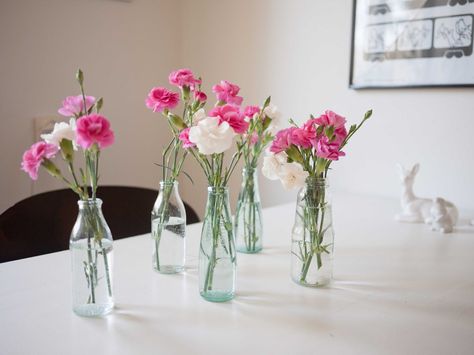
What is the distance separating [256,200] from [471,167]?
31.8 inches

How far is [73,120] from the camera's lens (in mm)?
712

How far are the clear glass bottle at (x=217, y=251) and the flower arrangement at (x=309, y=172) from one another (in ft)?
0.40

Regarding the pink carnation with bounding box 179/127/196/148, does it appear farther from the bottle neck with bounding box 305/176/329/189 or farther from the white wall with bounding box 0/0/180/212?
the white wall with bounding box 0/0/180/212

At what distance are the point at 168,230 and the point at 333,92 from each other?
1055mm

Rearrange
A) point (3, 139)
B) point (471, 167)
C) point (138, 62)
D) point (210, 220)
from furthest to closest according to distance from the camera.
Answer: point (138, 62), point (3, 139), point (471, 167), point (210, 220)

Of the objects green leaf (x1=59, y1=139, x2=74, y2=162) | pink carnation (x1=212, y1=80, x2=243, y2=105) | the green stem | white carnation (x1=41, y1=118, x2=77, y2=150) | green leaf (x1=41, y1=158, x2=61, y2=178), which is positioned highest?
pink carnation (x1=212, y1=80, x2=243, y2=105)

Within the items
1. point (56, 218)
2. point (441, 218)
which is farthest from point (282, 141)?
point (56, 218)

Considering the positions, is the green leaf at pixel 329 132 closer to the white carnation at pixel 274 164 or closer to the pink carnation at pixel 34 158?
the white carnation at pixel 274 164

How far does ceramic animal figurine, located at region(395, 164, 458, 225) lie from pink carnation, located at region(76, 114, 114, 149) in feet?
3.34

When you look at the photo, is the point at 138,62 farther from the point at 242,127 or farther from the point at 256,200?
the point at 242,127

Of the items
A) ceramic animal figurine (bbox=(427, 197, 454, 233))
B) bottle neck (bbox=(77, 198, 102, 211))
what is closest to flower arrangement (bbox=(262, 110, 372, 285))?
A: bottle neck (bbox=(77, 198, 102, 211))

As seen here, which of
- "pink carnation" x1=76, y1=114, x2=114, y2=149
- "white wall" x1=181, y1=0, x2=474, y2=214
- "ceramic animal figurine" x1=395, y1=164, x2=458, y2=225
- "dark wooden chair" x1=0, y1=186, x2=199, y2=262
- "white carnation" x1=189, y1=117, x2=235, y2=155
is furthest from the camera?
"white wall" x1=181, y1=0, x2=474, y2=214

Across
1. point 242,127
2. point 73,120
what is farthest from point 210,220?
point 73,120

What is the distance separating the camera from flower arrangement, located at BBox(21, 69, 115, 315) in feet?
2.09
